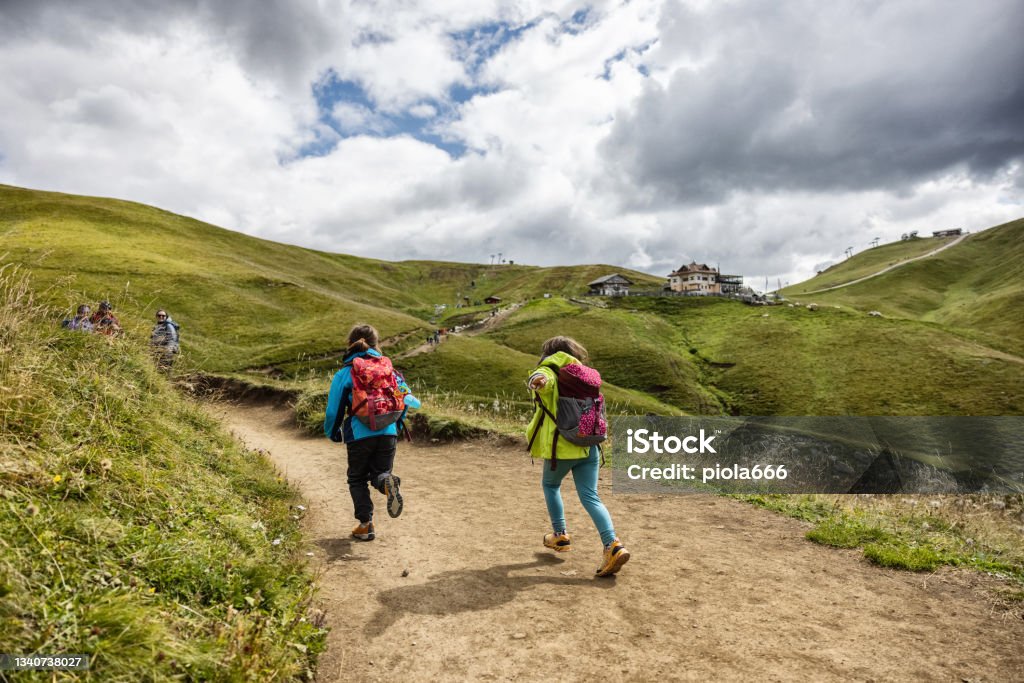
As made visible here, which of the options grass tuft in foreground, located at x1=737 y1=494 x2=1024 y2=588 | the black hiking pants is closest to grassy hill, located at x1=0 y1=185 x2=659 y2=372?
the black hiking pants

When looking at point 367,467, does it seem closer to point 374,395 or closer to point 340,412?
point 340,412

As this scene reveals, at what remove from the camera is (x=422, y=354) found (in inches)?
2088

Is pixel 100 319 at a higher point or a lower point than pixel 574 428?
higher

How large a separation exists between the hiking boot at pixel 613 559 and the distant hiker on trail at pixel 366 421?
10.2 ft

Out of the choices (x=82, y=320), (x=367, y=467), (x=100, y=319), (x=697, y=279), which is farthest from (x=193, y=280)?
(x=697, y=279)

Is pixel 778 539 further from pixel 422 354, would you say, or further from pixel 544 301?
pixel 544 301

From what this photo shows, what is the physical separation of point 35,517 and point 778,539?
9386 mm

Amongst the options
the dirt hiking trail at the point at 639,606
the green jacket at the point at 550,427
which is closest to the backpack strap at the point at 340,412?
the dirt hiking trail at the point at 639,606

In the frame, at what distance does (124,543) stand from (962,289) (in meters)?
199

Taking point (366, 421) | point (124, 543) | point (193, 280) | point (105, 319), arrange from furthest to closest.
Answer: point (193, 280) < point (105, 319) < point (366, 421) < point (124, 543)

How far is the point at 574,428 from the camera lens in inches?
264

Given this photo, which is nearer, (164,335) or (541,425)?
(541,425)

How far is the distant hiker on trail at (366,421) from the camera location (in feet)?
25.5

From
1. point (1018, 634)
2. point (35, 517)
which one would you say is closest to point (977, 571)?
point (1018, 634)
